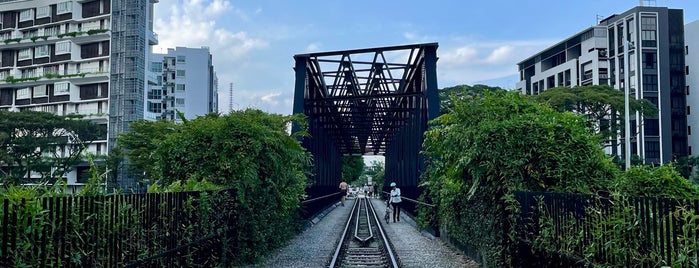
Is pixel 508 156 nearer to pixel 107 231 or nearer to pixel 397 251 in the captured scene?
pixel 107 231

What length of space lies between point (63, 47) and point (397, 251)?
2415 inches

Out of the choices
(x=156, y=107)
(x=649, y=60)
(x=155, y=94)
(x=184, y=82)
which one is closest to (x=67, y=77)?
(x=156, y=107)

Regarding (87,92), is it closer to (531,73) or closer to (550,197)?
(531,73)

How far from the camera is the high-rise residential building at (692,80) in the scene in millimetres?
58219

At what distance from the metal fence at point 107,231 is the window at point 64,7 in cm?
6488

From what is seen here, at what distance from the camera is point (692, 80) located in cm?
5897

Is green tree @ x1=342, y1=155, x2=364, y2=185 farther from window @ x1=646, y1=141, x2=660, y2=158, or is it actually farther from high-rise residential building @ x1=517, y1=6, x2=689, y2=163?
window @ x1=646, y1=141, x2=660, y2=158

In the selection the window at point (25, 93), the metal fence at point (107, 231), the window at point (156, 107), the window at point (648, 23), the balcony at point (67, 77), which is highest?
the window at point (648, 23)

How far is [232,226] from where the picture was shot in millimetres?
11086

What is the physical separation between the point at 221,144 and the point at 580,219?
7.20 meters

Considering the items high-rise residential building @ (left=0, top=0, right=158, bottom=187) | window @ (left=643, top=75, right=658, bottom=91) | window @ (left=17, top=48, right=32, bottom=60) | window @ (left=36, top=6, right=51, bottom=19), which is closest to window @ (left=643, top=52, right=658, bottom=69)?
window @ (left=643, top=75, right=658, bottom=91)

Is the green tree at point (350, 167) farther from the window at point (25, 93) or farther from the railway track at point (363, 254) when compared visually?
the railway track at point (363, 254)

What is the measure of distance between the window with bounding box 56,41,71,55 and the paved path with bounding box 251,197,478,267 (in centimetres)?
5411

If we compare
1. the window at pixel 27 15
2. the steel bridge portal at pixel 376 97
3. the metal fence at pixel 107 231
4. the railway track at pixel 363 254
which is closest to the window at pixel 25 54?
the window at pixel 27 15
